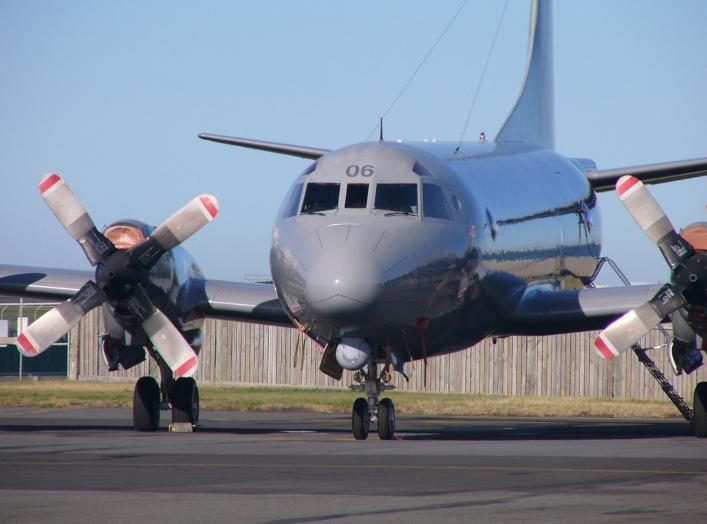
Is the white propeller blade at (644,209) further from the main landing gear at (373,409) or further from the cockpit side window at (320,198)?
the cockpit side window at (320,198)

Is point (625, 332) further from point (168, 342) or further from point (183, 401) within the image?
point (183, 401)

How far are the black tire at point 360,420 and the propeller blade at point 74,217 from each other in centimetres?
473

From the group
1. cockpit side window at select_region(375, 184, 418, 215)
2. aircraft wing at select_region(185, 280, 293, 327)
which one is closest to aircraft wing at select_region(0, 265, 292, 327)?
aircraft wing at select_region(185, 280, 293, 327)

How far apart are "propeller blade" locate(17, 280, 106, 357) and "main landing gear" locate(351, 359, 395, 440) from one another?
455 cm

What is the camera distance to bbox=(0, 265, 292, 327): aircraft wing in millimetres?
21062

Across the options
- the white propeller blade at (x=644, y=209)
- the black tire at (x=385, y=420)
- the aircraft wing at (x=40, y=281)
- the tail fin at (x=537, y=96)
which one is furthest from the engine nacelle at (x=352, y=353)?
the tail fin at (x=537, y=96)

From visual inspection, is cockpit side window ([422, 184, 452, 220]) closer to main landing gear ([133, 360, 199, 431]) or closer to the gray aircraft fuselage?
the gray aircraft fuselage

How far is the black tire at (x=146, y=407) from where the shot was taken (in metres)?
21.2

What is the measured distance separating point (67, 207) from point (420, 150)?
5500 mm

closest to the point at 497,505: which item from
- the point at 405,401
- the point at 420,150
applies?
the point at 420,150

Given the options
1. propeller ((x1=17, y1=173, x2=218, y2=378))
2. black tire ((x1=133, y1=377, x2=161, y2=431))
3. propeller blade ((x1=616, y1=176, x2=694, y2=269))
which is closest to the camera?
propeller blade ((x1=616, y1=176, x2=694, y2=269))

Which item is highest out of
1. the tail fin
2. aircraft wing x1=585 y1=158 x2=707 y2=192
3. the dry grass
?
the tail fin

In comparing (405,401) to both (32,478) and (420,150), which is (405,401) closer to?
(420,150)

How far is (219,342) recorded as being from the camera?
1689 inches
